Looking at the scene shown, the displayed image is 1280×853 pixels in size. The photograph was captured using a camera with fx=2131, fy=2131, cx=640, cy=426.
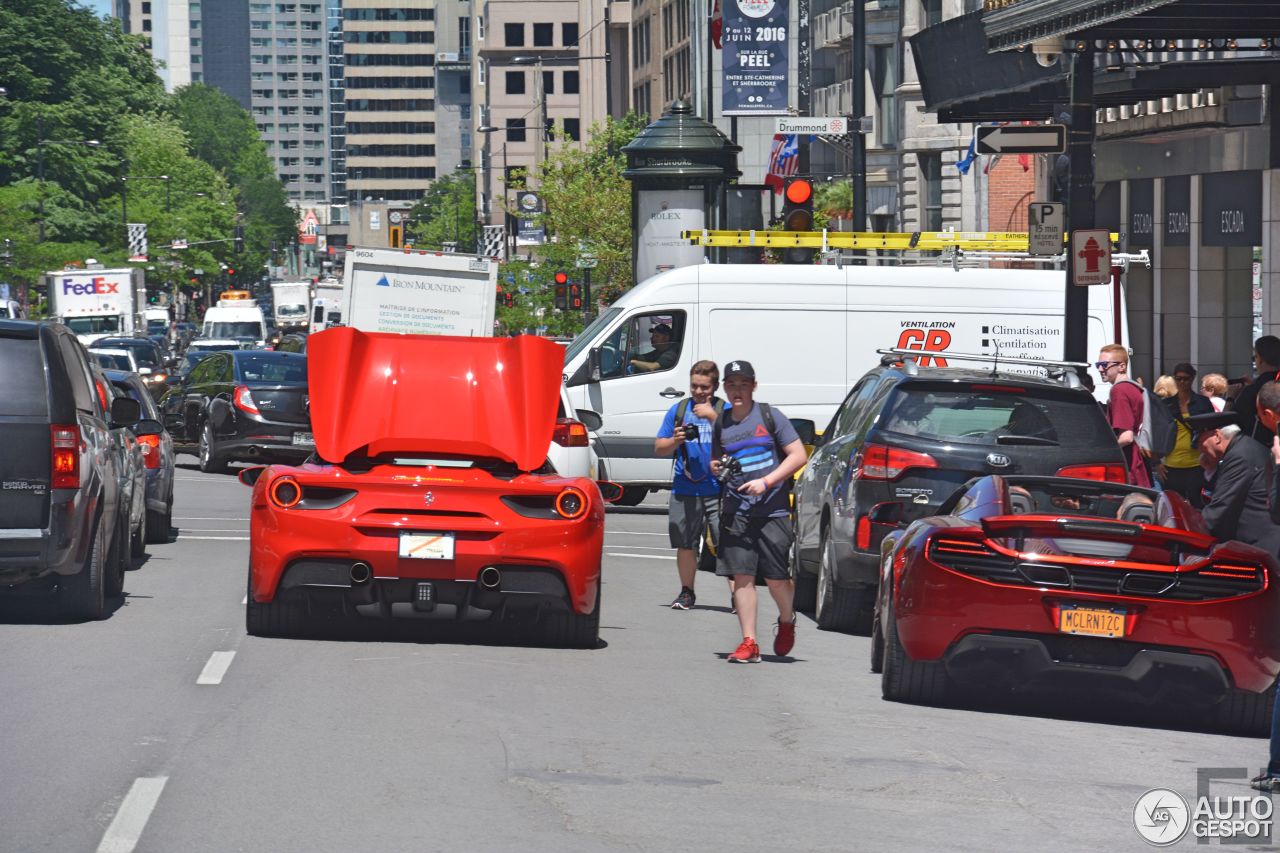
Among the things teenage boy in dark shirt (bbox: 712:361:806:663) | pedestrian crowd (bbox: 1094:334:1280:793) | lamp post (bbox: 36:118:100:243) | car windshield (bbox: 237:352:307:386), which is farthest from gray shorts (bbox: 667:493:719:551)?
lamp post (bbox: 36:118:100:243)

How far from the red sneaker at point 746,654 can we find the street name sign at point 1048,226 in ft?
30.1

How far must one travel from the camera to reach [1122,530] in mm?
10352

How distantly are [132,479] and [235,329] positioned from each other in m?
61.1

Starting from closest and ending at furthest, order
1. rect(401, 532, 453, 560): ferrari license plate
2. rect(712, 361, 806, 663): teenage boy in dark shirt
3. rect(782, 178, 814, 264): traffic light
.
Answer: rect(401, 532, 453, 560): ferrari license plate < rect(712, 361, 806, 663): teenage boy in dark shirt < rect(782, 178, 814, 264): traffic light

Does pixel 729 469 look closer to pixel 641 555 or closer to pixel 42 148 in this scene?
pixel 641 555

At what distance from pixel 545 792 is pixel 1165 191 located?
27.5 meters

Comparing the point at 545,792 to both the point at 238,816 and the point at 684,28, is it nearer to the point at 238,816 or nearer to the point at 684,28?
the point at 238,816

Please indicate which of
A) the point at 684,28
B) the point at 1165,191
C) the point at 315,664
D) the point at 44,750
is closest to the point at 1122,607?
the point at 315,664

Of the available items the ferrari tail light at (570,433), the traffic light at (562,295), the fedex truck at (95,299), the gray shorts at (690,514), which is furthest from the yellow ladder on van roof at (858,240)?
the fedex truck at (95,299)

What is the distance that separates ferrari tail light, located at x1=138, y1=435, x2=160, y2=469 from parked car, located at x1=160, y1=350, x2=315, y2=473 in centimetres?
711

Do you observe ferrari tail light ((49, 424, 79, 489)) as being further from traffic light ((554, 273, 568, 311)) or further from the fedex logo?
the fedex logo

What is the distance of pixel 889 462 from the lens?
45.0 ft

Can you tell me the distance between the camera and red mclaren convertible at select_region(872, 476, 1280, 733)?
10.3 m

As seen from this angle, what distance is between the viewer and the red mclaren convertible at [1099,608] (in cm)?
1030
